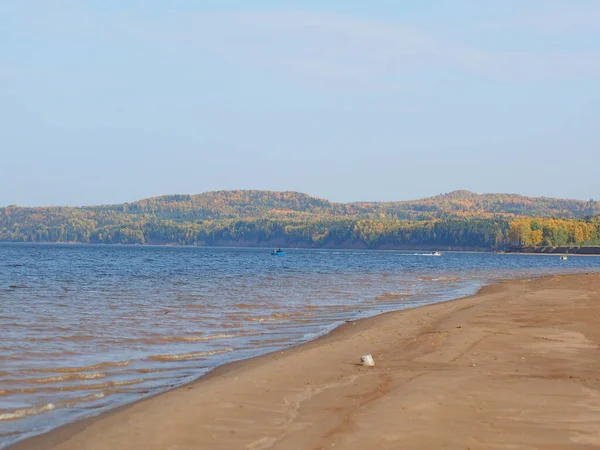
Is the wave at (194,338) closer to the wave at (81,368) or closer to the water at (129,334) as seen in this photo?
the water at (129,334)

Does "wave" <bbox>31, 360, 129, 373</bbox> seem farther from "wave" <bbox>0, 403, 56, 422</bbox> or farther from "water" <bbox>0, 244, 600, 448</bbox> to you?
"wave" <bbox>0, 403, 56, 422</bbox>

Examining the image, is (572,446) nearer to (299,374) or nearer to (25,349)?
(299,374)

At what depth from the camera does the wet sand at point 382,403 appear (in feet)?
28.1

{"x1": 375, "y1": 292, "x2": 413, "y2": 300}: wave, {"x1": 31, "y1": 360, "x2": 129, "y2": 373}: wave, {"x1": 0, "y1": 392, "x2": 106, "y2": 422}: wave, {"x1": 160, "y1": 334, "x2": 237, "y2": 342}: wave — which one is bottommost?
{"x1": 375, "y1": 292, "x2": 413, "y2": 300}: wave

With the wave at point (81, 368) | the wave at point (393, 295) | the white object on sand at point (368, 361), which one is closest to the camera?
the white object on sand at point (368, 361)

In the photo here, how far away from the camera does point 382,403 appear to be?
33.8 feet

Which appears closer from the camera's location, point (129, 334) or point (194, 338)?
point (194, 338)

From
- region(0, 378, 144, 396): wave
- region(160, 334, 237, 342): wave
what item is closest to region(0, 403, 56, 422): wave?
region(0, 378, 144, 396): wave

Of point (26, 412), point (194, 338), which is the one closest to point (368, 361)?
point (26, 412)

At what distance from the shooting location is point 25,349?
16938 millimetres

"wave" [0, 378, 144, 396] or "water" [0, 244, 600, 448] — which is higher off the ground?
"wave" [0, 378, 144, 396]

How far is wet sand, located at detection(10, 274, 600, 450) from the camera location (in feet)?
28.1

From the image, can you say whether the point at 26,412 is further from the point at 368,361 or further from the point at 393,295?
the point at 393,295

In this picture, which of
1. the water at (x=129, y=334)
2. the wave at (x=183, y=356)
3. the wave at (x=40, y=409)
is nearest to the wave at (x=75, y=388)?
the water at (x=129, y=334)
